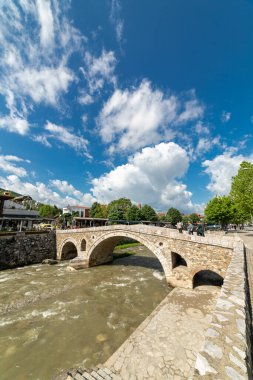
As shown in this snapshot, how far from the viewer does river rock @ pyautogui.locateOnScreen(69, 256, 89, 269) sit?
19.1m

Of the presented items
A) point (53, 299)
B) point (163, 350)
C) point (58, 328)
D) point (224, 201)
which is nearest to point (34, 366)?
point (58, 328)

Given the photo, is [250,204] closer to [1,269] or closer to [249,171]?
[249,171]

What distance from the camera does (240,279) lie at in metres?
4.50

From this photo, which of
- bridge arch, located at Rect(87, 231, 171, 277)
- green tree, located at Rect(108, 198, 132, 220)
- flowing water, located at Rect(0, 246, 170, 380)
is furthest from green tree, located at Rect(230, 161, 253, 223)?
green tree, located at Rect(108, 198, 132, 220)

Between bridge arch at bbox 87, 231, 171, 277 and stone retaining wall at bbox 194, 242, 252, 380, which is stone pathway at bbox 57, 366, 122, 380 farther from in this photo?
bridge arch at bbox 87, 231, 171, 277

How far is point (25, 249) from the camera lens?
21703mm

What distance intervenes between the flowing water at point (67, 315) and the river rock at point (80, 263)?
1072 millimetres

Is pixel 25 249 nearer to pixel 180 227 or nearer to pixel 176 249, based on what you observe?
pixel 180 227

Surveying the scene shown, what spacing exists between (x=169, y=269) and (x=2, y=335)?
9.93 metres

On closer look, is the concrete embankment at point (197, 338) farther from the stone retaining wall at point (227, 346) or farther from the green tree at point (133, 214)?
the green tree at point (133, 214)

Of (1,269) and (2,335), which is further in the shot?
(1,269)

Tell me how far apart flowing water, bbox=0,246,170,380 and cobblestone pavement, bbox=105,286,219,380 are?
45.8 inches

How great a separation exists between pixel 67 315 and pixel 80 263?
31.7ft

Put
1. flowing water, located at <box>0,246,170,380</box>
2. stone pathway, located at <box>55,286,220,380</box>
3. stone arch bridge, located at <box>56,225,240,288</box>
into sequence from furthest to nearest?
stone arch bridge, located at <box>56,225,240,288</box>, flowing water, located at <box>0,246,170,380</box>, stone pathway, located at <box>55,286,220,380</box>
